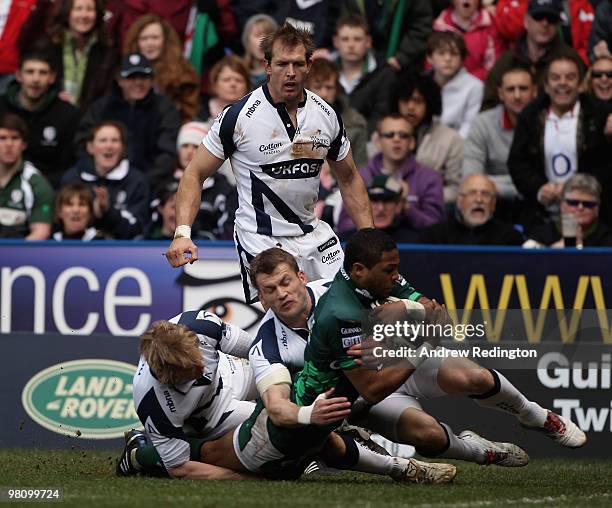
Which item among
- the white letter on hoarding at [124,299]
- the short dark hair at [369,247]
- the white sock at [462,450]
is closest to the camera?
the short dark hair at [369,247]

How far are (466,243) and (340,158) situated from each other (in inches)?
110

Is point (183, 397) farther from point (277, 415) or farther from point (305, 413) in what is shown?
point (305, 413)

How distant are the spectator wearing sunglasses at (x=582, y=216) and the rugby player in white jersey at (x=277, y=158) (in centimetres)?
314

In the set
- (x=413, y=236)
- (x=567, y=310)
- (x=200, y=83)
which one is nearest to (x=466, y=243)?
(x=413, y=236)

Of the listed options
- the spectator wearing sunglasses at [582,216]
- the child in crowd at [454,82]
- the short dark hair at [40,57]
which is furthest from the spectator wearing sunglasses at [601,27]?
the short dark hair at [40,57]

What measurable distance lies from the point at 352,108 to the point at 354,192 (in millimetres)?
4364

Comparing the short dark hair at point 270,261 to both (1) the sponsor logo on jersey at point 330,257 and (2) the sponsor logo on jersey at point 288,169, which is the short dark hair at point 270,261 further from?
(1) the sponsor logo on jersey at point 330,257

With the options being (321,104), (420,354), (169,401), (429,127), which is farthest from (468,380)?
(429,127)

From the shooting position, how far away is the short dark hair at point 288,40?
9461 millimetres

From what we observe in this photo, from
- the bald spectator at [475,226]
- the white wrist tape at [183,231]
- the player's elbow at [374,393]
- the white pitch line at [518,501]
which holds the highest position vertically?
the white wrist tape at [183,231]

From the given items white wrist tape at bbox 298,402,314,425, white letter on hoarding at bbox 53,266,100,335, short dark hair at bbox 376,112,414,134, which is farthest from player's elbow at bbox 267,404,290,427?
short dark hair at bbox 376,112,414,134

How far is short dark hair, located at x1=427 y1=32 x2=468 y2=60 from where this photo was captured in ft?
47.1

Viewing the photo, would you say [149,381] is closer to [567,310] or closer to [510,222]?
[567,310]

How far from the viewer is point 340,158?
32.9 ft
